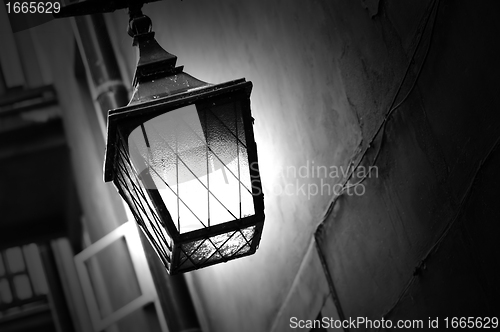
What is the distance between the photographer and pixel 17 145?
749cm

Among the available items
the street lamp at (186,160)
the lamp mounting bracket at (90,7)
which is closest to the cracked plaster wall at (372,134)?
the street lamp at (186,160)

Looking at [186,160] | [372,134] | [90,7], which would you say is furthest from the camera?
[372,134]

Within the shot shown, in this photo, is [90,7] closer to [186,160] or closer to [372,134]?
[186,160]

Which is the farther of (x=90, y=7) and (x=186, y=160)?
(x=90, y=7)

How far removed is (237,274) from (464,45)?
3072mm

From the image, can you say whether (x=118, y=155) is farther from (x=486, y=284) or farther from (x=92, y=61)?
(x=92, y=61)

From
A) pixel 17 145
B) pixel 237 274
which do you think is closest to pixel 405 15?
pixel 237 274

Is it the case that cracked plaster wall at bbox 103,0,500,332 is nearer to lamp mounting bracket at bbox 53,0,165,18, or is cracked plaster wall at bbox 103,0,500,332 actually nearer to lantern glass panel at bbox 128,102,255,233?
lantern glass panel at bbox 128,102,255,233

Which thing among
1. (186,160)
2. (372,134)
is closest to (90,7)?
(186,160)

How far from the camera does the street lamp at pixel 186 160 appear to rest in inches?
92.6

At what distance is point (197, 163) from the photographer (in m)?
2.44

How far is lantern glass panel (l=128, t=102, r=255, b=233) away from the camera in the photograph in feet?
7.78

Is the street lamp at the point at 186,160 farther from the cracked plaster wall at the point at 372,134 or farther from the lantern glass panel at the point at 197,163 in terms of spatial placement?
the cracked plaster wall at the point at 372,134

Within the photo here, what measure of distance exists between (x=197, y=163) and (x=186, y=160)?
4 cm
